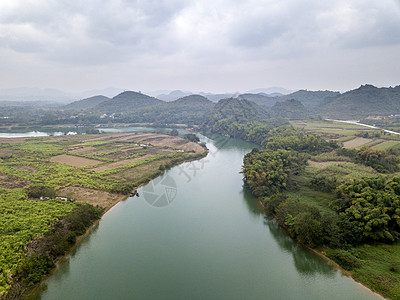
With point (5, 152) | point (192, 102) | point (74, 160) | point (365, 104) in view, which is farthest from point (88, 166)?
point (192, 102)

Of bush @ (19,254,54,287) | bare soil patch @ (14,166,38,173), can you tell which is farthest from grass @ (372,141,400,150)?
bare soil patch @ (14,166,38,173)

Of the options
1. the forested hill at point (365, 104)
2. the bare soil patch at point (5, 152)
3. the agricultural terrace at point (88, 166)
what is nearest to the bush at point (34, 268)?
the agricultural terrace at point (88, 166)

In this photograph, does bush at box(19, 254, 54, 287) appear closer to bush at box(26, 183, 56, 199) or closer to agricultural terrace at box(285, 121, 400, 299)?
bush at box(26, 183, 56, 199)

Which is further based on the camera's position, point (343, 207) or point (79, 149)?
point (79, 149)

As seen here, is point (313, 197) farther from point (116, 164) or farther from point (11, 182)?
point (11, 182)

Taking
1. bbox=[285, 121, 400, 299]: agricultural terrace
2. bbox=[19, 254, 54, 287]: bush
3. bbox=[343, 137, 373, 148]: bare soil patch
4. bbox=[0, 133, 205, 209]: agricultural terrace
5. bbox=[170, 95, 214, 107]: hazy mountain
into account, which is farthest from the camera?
bbox=[170, 95, 214, 107]: hazy mountain
